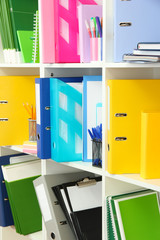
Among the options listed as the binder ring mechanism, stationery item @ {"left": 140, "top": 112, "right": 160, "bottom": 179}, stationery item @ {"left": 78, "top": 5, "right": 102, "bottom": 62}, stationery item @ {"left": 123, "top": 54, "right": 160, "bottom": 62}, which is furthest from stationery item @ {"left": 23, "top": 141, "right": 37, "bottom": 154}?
stationery item @ {"left": 123, "top": 54, "right": 160, "bottom": 62}

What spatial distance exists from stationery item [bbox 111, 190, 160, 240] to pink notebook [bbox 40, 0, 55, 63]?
2.11 feet

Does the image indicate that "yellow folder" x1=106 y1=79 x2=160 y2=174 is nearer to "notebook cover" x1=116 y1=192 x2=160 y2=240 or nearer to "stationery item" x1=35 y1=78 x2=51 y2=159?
"notebook cover" x1=116 y1=192 x2=160 y2=240

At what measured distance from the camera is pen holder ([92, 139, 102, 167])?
5.24 feet

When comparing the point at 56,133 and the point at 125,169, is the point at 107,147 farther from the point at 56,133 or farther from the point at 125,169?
the point at 56,133

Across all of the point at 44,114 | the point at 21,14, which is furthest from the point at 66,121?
the point at 21,14

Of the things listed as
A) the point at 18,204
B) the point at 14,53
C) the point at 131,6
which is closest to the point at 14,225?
the point at 18,204

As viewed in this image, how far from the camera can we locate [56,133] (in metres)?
1.72

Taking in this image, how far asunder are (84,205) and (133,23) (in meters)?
0.80

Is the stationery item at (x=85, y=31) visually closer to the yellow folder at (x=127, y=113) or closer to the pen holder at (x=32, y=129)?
the yellow folder at (x=127, y=113)

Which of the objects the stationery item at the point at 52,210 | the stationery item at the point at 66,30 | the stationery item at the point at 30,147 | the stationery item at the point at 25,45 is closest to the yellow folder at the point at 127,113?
the stationery item at the point at 66,30

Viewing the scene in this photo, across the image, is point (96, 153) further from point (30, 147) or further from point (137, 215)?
point (30, 147)

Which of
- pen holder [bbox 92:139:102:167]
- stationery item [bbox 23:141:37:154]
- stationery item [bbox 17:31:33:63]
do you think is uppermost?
stationery item [bbox 17:31:33:63]

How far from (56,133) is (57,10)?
19.6 inches

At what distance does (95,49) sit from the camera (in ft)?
5.18
